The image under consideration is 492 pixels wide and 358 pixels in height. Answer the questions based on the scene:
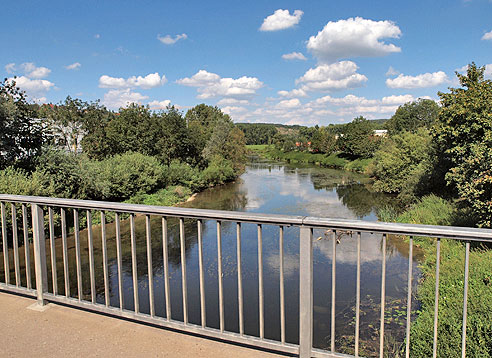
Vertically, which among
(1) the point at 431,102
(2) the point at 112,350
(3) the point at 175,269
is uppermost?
(1) the point at 431,102

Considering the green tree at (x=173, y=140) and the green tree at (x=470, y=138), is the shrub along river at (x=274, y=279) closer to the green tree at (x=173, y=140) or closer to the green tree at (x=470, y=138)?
the green tree at (x=470, y=138)

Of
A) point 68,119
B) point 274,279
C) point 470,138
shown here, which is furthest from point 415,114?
point 274,279

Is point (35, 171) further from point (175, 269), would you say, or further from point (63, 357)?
point (63, 357)

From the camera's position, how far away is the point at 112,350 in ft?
7.89

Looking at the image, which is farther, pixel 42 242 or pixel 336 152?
pixel 336 152

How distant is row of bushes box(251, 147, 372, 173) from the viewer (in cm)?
4312

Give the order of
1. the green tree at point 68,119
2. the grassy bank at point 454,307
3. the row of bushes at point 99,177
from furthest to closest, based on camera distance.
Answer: the green tree at point 68,119 → the row of bushes at point 99,177 → the grassy bank at point 454,307

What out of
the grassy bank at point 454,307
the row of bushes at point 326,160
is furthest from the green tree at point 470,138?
the row of bushes at point 326,160

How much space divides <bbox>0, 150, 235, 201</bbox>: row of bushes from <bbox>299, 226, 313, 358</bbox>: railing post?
39.6 feet

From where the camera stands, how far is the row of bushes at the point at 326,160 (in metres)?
43.1

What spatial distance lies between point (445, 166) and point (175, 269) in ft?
41.6

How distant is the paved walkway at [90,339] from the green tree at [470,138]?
995 centimetres

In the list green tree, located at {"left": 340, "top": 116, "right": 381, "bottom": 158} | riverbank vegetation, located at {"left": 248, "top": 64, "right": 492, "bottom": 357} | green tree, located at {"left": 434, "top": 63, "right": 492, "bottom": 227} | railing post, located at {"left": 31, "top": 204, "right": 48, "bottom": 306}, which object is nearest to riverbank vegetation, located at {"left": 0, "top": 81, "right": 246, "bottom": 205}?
railing post, located at {"left": 31, "top": 204, "right": 48, "bottom": 306}

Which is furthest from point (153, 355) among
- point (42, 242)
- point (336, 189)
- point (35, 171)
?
point (336, 189)
